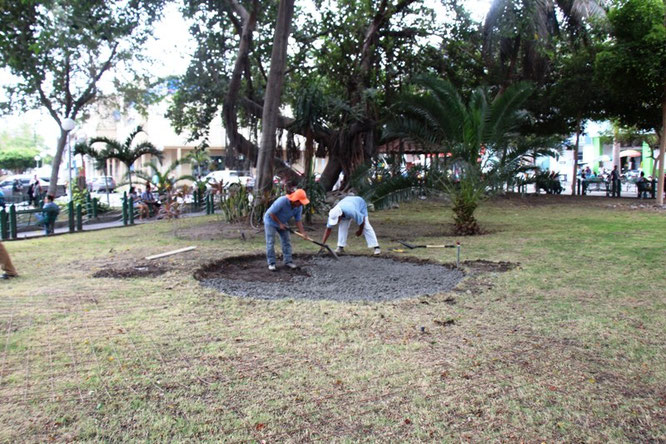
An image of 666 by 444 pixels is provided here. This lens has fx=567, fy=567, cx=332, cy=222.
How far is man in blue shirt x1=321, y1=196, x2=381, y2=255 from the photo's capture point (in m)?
10.4

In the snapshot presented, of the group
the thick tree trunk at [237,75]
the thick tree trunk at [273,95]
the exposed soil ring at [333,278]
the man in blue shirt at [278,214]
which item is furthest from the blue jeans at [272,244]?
the thick tree trunk at [237,75]

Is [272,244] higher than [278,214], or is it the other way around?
[278,214]

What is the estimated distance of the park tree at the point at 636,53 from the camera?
16.9 m

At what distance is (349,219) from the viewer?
1060 cm

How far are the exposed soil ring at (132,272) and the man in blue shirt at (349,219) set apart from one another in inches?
121

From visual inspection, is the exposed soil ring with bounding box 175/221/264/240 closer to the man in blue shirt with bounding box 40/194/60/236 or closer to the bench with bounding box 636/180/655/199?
the man in blue shirt with bounding box 40/194/60/236

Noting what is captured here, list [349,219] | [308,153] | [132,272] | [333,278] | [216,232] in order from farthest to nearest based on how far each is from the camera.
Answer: [308,153] < [216,232] < [349,219] < [132,272] < [333,278]

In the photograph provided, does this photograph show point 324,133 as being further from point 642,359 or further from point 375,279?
point 642,359

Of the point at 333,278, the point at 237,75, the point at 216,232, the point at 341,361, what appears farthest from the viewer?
the point at 237,75

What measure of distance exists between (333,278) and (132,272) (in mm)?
3088

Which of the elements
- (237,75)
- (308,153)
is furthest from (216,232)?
(237,75)

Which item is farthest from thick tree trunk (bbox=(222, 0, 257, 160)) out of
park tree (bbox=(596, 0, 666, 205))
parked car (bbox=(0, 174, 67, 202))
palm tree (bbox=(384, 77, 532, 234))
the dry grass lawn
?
parked car (bbox=(0, 174, 67, 202))

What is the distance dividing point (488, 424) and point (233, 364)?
82.6 inches

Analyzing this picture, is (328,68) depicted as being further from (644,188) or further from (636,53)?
(644,188)
